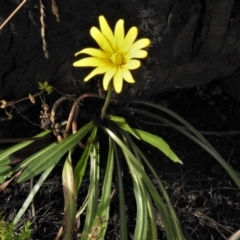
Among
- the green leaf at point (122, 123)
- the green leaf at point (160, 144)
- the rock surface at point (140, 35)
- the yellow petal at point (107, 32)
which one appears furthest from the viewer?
the green leaf at point (122, 123)

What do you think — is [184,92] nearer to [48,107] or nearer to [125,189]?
[125,189]

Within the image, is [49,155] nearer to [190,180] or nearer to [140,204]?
[140,204]

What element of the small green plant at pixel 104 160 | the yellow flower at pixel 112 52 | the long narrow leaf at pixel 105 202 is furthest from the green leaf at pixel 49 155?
the yellow flower at pixel 112 52

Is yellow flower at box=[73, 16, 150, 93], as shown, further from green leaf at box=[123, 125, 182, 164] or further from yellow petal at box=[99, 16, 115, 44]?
green leaf at box=[123, 125, 182, 164]

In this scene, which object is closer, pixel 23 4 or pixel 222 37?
pixel 23 4

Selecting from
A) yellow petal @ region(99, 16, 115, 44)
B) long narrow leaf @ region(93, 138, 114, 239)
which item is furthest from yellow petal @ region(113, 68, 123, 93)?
long narrow leaf @ region(93, 138, 114, 239)

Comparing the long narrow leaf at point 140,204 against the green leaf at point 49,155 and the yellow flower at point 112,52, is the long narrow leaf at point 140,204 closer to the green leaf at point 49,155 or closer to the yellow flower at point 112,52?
the green leaf at point 49,155

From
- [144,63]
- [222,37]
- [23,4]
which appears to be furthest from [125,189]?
[23,4]
